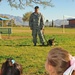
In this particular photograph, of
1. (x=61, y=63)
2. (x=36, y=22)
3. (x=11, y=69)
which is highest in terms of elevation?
(x=36, y=22)

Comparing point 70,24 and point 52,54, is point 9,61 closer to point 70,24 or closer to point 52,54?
point 52,54

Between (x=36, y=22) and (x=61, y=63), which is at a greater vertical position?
(x=36, y=22)

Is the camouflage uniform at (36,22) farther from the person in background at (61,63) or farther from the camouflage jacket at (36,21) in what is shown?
the person in background at (61,63)

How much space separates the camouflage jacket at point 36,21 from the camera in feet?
45.2

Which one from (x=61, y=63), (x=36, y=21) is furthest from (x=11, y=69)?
(x=36, y=21)

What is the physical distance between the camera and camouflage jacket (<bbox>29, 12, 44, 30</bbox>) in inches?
543

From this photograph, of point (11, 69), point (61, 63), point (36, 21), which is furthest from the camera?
point (36, 21)

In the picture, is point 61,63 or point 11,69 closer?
point 61,63

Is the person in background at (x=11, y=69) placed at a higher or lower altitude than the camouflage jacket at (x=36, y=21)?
lower

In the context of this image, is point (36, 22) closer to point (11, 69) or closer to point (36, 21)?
point (36, 21)

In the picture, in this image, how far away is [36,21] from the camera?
1389 cm

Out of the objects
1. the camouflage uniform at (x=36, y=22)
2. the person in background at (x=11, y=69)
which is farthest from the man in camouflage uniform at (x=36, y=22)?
the person in background at (x=11, y=69)

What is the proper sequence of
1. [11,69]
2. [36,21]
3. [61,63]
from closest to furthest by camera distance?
[61,63]
[11,69]
[36,21]

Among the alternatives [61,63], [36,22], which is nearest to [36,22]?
[36,22]
